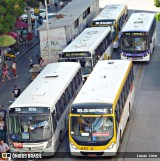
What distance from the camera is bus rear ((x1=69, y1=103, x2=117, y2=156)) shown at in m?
23.9

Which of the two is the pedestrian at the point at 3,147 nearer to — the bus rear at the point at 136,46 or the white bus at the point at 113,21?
the bus rear at the point at 136,46

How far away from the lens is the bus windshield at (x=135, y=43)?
1569 inches

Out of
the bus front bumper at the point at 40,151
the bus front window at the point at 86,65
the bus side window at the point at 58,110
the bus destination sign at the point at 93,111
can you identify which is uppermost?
the bus destination sign at the point at 93,111

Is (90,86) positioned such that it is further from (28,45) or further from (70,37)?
(28,45)

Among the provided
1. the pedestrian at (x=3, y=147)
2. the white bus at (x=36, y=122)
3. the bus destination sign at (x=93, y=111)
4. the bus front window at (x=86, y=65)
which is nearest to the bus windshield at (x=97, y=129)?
the bus destination sign at (x=93, y=111)

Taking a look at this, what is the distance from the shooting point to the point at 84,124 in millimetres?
24000

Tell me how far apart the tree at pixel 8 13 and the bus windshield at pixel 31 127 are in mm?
16971

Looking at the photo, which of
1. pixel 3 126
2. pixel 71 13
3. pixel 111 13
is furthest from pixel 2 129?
pixel 111 13

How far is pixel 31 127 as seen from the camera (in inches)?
964

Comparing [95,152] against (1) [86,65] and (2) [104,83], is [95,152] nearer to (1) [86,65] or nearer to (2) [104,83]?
(2) [104,83]

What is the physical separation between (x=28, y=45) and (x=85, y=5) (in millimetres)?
5968

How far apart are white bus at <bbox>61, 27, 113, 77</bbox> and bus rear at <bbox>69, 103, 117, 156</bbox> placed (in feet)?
33.3

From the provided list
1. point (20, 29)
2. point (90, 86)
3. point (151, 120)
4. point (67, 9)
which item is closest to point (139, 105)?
point (151, 120)

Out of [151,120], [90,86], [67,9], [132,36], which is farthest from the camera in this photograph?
[67,9]
